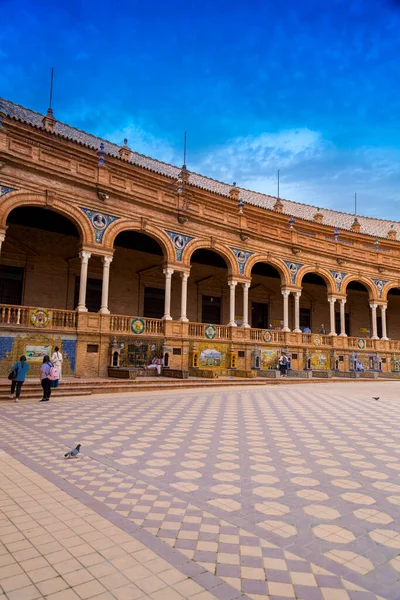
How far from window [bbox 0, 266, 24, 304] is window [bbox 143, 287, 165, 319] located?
634 cm

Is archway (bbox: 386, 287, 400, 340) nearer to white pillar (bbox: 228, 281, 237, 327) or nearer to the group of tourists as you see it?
white pillar (bbox: 228, 281, 237, 327)

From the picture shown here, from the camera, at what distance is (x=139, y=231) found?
18.2 m

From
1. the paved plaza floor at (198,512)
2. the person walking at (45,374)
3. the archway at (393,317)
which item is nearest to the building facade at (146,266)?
the person walking at (45,374)

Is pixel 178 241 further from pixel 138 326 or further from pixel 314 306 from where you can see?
pixel 314 306

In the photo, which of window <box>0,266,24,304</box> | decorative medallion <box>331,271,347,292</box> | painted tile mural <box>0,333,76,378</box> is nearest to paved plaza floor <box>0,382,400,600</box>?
painted tile mural <box>0,333,76,378</box>

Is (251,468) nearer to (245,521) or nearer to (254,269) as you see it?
(245,521)

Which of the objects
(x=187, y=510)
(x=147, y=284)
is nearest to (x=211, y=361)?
(x=147, y=284)

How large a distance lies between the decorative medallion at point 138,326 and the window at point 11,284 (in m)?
5.47

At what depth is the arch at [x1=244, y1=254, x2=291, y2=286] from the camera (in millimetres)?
21875

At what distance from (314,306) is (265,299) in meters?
4.22

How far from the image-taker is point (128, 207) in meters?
17.8

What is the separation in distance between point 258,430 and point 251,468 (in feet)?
8.16

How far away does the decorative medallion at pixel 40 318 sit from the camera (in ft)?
47.6

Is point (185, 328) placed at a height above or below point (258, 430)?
above
